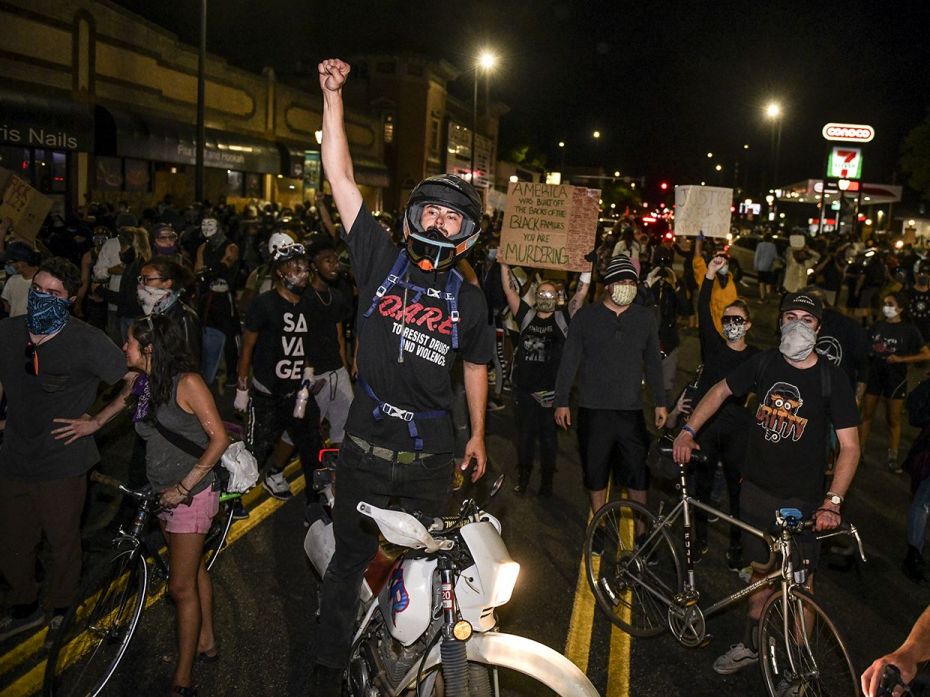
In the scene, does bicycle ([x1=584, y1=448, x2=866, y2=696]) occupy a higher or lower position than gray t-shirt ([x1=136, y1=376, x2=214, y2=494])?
lower

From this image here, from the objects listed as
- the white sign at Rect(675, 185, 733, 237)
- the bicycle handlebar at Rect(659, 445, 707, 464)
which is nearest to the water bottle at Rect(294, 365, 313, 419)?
the bicycle handlebar at Rect(659, 445, 707, 464)

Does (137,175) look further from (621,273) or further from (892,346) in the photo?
(621,273)

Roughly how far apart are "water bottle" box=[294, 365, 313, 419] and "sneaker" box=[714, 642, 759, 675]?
11.9 feet

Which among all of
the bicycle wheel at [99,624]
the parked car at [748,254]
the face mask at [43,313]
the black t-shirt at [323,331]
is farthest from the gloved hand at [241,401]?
the parked car at [748,254]

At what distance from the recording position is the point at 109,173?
23484mm

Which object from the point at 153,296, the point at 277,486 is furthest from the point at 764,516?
the point at 277,486

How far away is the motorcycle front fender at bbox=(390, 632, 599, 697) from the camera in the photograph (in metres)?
2.97

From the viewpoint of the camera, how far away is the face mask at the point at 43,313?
466 centimetres

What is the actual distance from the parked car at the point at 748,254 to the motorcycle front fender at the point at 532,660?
1655cm

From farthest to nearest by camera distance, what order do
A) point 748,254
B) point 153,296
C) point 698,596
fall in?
point 748,254
point 698,596
point 153,296

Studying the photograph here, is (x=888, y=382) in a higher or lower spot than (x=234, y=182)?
lower

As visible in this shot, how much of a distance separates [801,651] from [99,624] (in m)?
3.70

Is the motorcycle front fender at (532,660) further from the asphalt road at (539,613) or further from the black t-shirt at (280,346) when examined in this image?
the black t-shirt at (280,346)

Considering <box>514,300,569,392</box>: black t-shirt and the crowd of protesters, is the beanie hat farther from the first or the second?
<box>514,300,569,392</box>: black t-shirt
